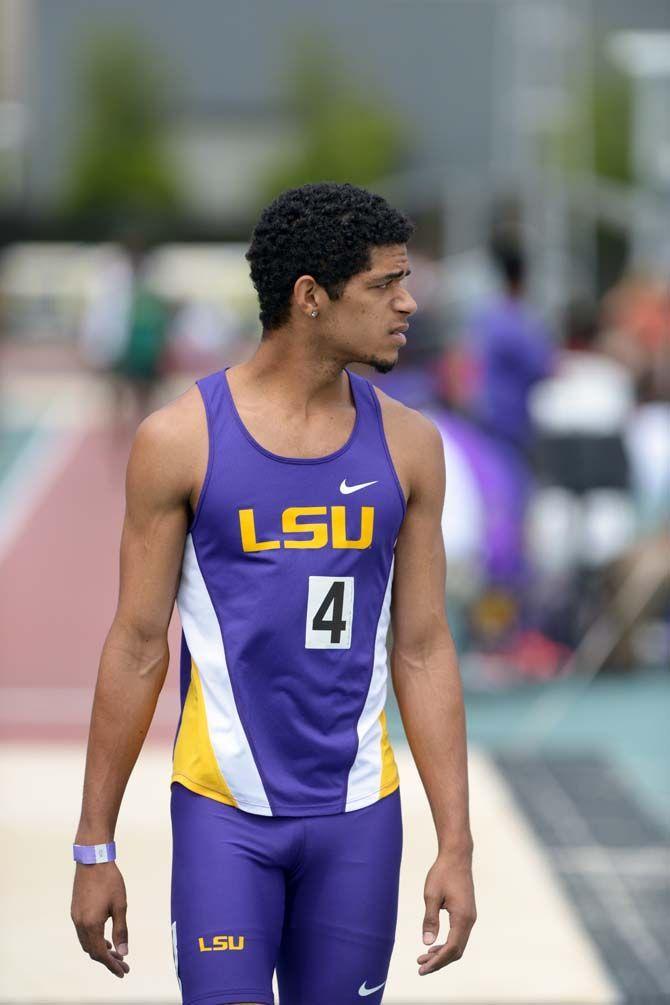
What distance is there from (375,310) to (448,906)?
1121mm

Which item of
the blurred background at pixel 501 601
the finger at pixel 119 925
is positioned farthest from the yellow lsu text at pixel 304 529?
the blurred background at pixel 501 601

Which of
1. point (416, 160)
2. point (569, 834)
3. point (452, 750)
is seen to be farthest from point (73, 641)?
point (416, 160)

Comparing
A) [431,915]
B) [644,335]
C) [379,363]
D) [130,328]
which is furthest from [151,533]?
[130,328]

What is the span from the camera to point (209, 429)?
329 cm

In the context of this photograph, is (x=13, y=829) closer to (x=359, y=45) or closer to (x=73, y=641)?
(x=73, y=641)

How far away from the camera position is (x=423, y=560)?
3449 millimetres

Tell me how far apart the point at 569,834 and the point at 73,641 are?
15.5ft

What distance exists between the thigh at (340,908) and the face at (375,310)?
0.87 m

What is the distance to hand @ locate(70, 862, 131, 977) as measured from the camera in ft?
10.9

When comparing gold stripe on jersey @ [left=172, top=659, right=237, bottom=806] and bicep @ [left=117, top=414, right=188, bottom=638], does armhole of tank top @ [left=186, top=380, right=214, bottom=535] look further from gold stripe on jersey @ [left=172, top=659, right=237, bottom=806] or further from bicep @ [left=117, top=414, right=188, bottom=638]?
gold stripe on jersey @ [left=172, top=659, right=237, bottom=806]

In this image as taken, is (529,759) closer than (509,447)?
Yes

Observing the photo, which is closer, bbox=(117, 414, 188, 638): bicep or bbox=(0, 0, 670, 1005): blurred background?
bbox=(117, 414, 188, 638): bicep

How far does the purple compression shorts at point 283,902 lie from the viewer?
3.21 m

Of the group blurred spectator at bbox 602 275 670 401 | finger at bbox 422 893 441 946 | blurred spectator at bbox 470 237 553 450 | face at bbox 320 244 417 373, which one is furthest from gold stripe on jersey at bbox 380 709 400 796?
blurred spectator at bbox 602 275 670 401
